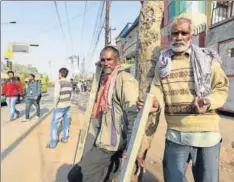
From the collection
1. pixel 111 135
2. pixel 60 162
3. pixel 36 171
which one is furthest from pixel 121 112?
pixel 60 162

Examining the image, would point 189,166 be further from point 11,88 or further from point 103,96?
point 11,88

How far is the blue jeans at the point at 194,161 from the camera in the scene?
2.44 meters

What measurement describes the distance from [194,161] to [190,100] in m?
0.51

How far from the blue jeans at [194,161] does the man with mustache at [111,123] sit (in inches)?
17.6

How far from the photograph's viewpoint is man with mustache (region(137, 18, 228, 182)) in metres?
2.32

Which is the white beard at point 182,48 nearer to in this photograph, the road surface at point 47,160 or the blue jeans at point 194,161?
→ the blue jeans at point 194,161

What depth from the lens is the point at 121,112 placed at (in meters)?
2.89

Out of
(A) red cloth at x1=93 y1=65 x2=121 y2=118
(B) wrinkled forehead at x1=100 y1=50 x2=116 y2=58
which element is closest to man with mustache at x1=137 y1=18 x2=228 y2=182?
(A) red cloth at x1=93 y1=65 x2=121 y2=118

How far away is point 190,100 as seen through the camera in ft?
7.85

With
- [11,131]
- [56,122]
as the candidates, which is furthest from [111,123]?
[11,131]

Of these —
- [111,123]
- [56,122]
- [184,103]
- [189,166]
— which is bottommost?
[189,166]

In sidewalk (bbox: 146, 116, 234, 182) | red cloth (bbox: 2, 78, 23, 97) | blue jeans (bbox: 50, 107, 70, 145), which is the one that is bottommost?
sidewalk (bbox: 146, 116, 234, 182)

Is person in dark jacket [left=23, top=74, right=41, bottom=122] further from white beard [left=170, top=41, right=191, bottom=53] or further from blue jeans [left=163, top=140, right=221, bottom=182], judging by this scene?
white beard [left=170, top=41, right=191, bottom=53]

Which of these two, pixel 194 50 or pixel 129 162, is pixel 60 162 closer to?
pixel 129 162
